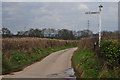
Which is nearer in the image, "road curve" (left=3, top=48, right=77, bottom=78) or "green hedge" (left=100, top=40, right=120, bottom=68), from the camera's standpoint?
"green hedge" (left=100, top=40, right=120, bottom=68)

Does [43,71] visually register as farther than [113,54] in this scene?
Yes

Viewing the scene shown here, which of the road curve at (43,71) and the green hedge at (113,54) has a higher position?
the green hedge at (113,54)

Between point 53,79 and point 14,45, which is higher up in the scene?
point 14,45

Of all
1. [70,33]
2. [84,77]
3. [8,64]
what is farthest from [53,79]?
[70,33]

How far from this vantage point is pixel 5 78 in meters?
15.8

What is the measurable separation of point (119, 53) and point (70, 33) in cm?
8525

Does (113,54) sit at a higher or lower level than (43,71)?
higher

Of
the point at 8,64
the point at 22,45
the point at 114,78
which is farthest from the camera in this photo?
Result: the point at 22,45

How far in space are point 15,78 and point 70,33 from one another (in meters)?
83.1

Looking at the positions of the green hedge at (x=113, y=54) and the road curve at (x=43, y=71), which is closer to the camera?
the green hedge at (x=113, y=54)

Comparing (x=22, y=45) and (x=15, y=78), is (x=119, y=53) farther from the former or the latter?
(x=22, y=45)

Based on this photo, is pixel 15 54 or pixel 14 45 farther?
pixel 14 45

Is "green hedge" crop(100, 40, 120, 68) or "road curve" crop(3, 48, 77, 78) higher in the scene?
"green hedge" crop(100, 40, 120, 68)

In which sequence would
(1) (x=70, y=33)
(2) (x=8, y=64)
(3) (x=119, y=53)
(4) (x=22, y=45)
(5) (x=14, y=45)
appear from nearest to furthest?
(3) (x=119, y=53), (2) (x=8, y=64), (5) (x=14, y=45), (4) (x=22, y=45), (1) (x=70, y=33)
